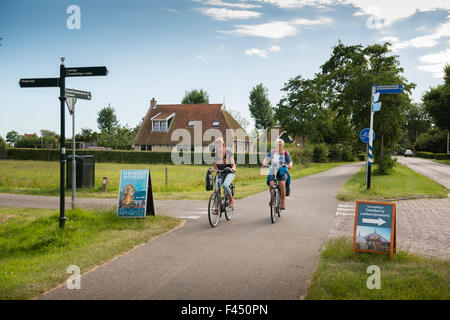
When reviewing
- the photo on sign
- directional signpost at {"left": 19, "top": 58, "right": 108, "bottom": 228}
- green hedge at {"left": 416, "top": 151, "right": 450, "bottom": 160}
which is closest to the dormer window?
directional signpost at {"left": 19, "top": 58, "right": 108, "bottom": 228}

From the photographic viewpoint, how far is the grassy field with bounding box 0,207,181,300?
4.82 meters

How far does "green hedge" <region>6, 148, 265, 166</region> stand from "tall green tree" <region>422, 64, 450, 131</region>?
81.2 ft

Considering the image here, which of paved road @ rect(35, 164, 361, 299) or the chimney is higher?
the chimney

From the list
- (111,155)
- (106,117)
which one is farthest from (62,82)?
(106,117)

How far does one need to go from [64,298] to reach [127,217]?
4.28 metres

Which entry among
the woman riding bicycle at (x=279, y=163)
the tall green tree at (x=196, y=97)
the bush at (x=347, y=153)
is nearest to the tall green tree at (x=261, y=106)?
the tall green tree at (x=196, y=97)

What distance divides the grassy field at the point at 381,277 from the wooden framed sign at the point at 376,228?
0.13 meters

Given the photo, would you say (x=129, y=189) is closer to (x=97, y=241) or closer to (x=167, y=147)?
(x=97, y=241)

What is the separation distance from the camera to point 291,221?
8.92 metres

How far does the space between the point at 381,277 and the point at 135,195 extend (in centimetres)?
561

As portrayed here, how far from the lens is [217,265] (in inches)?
210

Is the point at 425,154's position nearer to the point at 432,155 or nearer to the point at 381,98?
the point at 432,155

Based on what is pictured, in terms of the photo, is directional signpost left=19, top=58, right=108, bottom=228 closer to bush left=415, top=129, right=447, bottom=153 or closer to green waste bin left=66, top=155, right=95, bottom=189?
green waste bin left=66, top=155, right=95, bottom=189

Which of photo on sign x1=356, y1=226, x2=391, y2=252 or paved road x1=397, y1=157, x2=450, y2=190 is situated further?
paved road x1=397, y1=157, x2=450, y2=190
